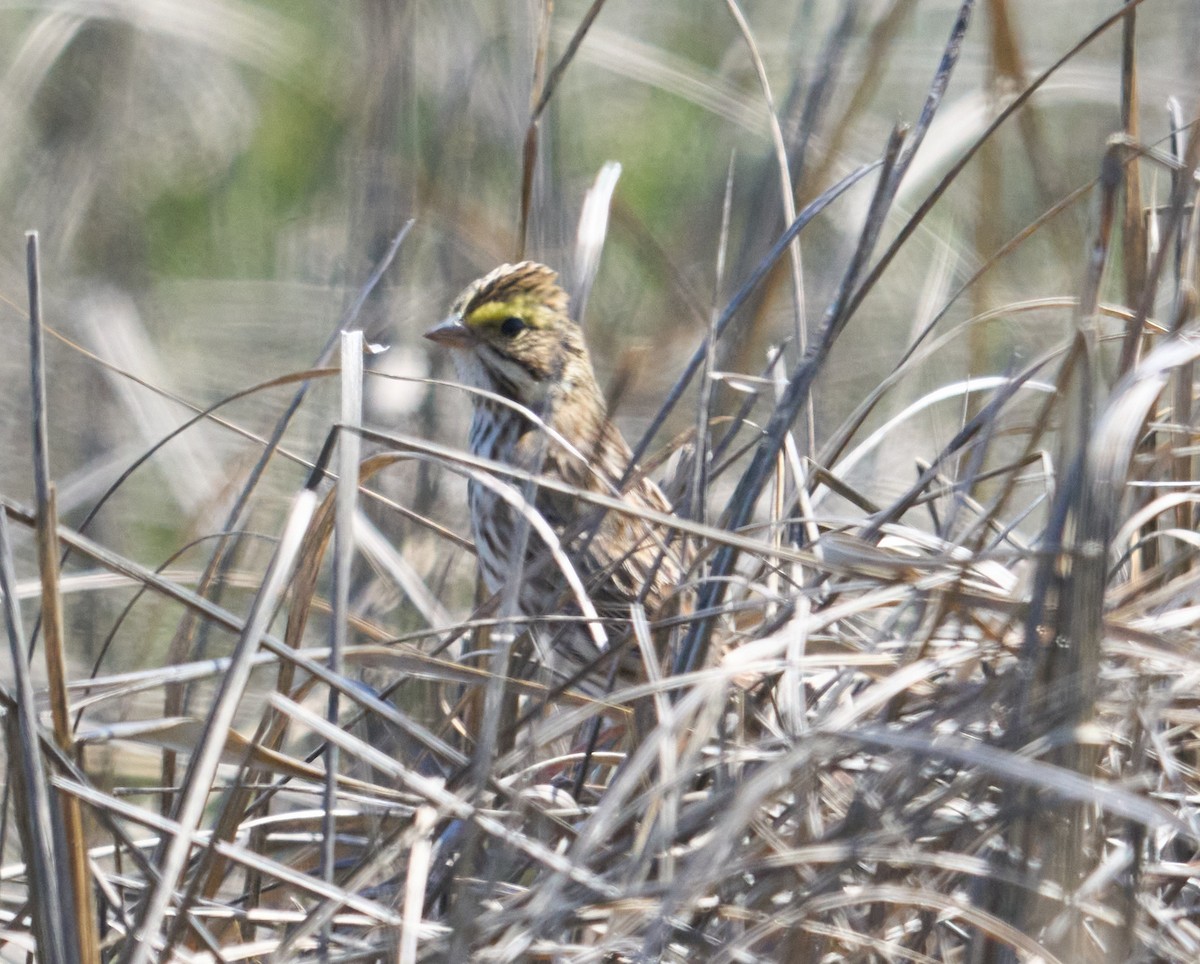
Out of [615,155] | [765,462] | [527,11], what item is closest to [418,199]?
[527,11]

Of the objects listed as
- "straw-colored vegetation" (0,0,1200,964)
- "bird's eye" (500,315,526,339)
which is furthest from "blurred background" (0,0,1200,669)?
"bird's eye" (500,315,526,339)

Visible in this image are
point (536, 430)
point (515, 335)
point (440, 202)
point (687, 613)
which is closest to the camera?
point (687, 613)

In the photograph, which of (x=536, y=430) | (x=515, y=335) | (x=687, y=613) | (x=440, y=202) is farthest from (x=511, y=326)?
(x=687, y=613)

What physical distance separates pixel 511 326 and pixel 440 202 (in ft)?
1.82

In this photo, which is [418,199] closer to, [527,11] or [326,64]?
[527,11]

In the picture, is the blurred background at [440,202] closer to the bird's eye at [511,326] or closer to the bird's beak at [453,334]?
the bird's eye at [511,326]

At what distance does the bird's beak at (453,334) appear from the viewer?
3.42 m

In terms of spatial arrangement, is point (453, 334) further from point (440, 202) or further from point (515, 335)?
point (440, 202)

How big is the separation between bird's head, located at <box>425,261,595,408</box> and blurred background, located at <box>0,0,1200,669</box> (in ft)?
0.31

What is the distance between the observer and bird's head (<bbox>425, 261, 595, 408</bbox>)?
3.38 m

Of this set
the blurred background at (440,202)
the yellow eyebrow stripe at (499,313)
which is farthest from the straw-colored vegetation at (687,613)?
the yellow eyebrow stripe at (499,313)

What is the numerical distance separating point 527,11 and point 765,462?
1.69 m

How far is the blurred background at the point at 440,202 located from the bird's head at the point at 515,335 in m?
0.09

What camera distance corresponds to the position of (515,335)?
350cm
